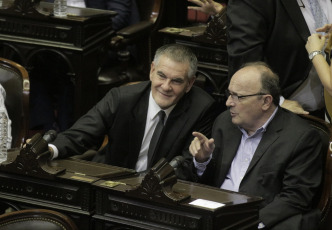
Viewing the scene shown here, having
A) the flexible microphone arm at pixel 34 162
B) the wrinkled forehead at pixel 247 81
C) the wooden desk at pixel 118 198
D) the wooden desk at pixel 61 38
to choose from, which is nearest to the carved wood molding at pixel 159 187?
the wooden desk at pixel 118 198

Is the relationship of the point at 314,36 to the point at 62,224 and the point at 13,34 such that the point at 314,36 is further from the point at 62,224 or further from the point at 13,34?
Result: the point at 13,34

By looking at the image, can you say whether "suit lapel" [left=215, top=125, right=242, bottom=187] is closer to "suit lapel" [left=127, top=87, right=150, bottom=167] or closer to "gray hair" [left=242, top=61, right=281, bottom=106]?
"gray hair" [left=242, top=61, right=281, bottom=106]

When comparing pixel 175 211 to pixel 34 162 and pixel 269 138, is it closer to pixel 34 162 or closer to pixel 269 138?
pixel 34 162

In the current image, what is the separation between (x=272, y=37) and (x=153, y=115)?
0.70m

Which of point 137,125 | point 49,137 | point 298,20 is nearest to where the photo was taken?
point 49,137

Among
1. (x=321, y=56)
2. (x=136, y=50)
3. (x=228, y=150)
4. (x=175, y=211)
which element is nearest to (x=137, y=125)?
(x=228, y=150)

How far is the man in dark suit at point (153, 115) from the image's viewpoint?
4.17 meters

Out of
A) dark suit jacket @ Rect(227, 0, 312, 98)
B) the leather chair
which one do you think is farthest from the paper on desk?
the leather chair

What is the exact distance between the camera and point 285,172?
3740mm

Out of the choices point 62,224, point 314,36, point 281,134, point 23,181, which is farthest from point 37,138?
point 314,36

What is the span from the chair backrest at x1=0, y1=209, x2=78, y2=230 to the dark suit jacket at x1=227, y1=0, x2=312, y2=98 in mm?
1431

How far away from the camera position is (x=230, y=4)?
4246mm

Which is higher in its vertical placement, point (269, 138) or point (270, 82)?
point (270, 82)

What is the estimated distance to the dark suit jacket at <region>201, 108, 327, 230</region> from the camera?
3.67 metres
